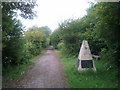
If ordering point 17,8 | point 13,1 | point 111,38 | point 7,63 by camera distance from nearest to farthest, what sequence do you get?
1. point 111,38
2. point 13,1
3. point 17,8
4. point 7,63

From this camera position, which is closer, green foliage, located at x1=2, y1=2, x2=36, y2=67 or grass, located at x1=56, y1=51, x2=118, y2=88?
grass, located at x1=56, y1=51, x2=118, y2=88

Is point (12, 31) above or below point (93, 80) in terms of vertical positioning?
above

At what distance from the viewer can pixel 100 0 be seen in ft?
28.4

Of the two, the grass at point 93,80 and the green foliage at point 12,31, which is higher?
the green foliage at point 12,31

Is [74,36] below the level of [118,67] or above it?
above

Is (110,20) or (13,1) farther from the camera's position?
(13,1)

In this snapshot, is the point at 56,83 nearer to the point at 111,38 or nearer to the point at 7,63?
the point at 111,38

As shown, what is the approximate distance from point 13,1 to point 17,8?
83 cm

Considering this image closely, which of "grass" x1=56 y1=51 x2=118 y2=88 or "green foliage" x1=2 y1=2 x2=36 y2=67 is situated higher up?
"green foliage" x1=2 y1=2 x2=36 y2=67

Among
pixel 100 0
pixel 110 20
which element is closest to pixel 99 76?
pixel 110 20

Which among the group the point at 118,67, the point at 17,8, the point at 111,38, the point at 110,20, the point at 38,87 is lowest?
the point at 38,87

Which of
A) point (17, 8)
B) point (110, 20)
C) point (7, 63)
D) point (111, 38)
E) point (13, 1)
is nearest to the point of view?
point (110, 20)

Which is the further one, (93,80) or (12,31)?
(12,31)

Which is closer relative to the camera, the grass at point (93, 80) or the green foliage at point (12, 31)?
the grass at point (93, 80)
